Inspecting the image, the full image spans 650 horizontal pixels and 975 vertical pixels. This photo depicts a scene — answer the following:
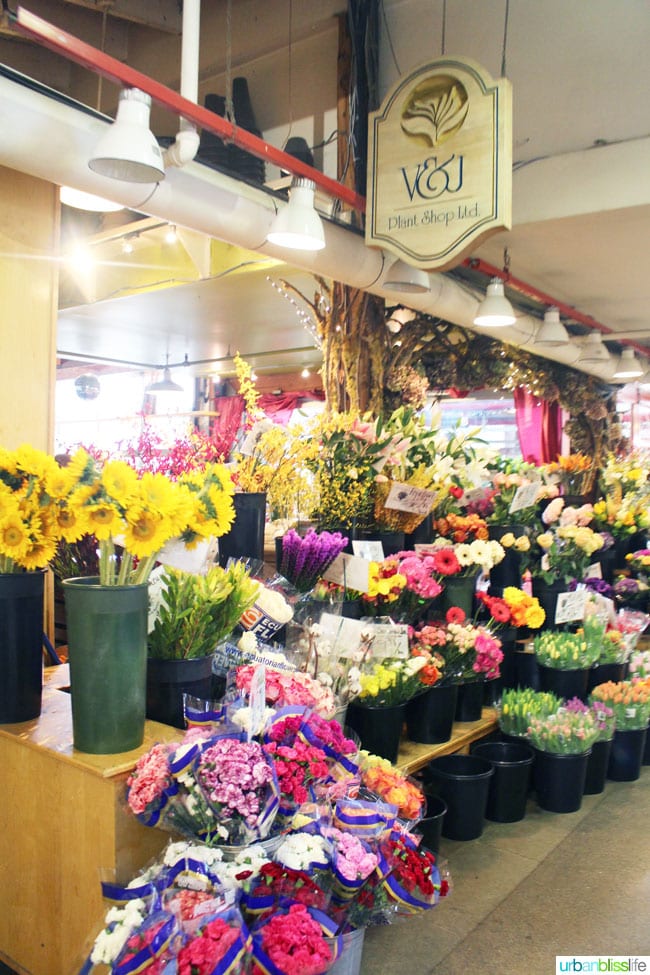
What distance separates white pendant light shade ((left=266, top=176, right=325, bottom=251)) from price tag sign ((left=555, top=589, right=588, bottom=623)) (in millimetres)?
1855

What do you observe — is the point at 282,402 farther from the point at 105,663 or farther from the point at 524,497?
the point at 105,663

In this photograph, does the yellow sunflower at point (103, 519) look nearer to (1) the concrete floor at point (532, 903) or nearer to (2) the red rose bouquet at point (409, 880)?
(2) the red rose bouquet at point (409, 880)

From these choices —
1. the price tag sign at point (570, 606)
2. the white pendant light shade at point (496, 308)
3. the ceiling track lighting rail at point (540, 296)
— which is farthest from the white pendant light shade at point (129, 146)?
the ceiling track lighting rail at point (540, 296)

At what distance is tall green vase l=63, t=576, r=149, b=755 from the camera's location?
1.73 m

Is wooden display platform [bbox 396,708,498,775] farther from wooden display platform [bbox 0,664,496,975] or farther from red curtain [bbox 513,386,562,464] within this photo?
red curtain [bbox 513,386,562,464]

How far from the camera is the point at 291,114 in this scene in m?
4.40

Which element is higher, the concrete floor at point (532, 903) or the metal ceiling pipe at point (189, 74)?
the metal ceiling pipe at point (189, 74)

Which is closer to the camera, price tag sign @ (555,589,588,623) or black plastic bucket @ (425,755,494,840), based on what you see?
black plastic bucket @ (425,755,494,840)

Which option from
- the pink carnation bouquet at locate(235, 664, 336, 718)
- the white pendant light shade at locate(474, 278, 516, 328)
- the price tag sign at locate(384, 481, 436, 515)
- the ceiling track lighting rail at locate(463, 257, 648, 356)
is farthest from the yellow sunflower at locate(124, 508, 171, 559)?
the ceiling track lighting rail at locate(463, 257, 648, 356)

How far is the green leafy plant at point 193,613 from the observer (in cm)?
196

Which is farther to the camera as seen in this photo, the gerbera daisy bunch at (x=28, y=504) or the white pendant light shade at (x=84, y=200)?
the white pendant light shade at (x=84, y=200)

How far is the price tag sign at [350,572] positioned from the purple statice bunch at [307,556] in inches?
2.3

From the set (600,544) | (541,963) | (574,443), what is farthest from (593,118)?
(574,443)

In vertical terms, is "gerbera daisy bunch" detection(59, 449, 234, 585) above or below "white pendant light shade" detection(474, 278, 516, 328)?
below
